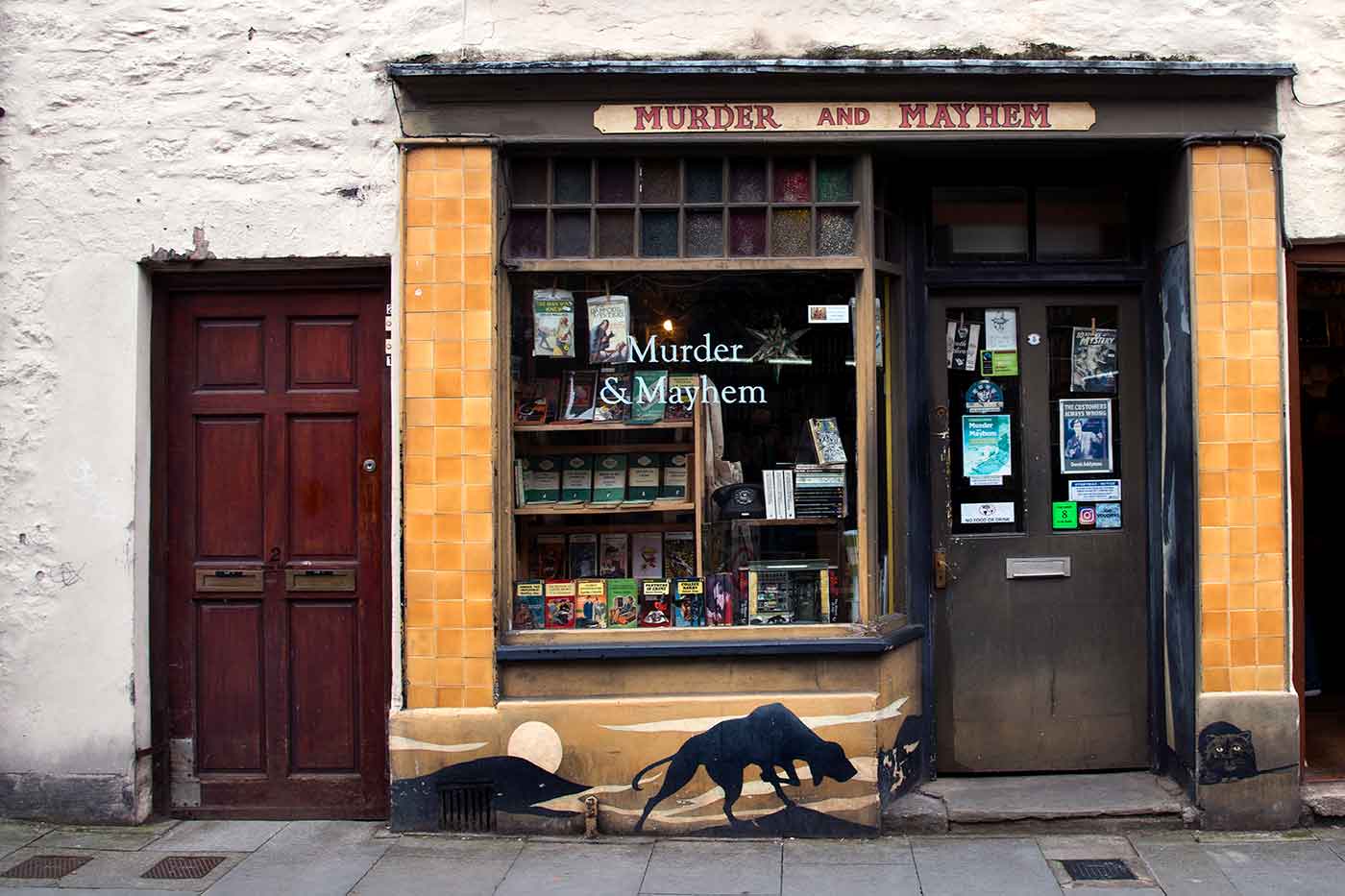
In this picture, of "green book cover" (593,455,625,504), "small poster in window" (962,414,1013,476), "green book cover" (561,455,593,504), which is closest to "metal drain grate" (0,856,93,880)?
"green book cover" (561,455,593,504)

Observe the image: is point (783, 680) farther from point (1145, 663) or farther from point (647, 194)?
point (647, 194)

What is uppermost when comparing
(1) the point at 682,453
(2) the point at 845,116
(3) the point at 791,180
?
(2) the point at 845,116

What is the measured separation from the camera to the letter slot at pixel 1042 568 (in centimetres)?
625

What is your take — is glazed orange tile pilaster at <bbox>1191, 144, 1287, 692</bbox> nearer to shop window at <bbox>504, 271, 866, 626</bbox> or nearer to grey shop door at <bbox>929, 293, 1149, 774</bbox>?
grey shop door at <bbox>929, 293, 1149, 774</bbox>

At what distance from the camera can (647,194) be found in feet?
19.5

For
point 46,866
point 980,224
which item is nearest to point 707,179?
point 980,224

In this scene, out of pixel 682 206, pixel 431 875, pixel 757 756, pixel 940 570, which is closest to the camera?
pixel 431 875

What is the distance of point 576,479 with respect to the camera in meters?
6.10

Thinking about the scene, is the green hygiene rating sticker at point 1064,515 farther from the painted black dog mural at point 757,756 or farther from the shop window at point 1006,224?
the painted black dog mural at point 757,756

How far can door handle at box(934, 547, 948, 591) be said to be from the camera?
20.4 ft

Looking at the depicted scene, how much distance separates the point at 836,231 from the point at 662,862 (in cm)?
318

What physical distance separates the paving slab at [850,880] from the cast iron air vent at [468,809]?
1.48m

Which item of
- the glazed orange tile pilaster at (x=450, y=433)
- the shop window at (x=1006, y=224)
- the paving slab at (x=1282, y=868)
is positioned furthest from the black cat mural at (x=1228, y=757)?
the glazed orange tile pilaster at (x=450, y=433)

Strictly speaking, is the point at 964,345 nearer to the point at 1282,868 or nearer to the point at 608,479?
the point at 608,479
